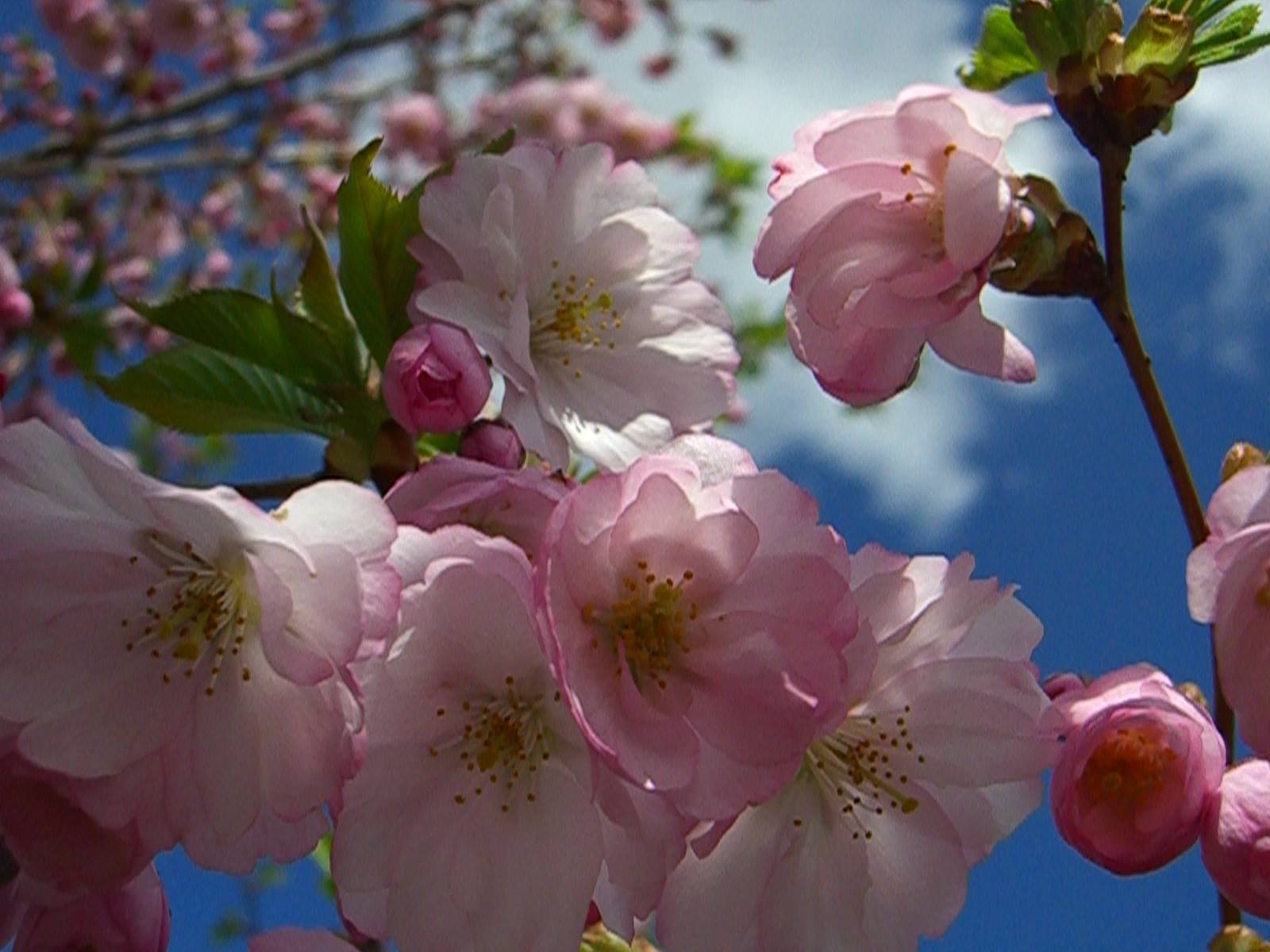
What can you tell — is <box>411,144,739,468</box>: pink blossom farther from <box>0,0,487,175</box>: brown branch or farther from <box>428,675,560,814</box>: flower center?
<box>0,0,487,175</box>: brown branch

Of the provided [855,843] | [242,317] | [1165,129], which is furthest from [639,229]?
[855,843]


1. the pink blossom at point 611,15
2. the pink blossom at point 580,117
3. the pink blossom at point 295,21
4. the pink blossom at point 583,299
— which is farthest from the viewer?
the pink blossom at point 295,21

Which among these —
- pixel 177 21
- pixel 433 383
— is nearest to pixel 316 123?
pixel 177 21

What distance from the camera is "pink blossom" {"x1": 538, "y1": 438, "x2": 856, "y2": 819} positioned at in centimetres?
88

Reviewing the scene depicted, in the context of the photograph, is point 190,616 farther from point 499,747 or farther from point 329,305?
point 329,305

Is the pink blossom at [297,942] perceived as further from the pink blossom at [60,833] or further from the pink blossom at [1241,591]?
the pink blossom at [1241,591]

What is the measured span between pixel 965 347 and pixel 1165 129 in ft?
0.93

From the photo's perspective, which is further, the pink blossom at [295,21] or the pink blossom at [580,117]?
→ the pink blossom at [295,21]

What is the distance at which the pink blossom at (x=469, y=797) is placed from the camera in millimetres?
935

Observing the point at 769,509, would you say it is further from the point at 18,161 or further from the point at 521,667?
the point at 18,161

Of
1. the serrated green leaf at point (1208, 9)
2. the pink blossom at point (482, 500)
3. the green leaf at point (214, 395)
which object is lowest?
the green leaf at point (214, 395)

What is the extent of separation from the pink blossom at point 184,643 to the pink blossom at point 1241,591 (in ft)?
1.78

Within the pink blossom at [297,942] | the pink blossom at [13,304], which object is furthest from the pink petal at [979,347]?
the pink blossom at [13,304]

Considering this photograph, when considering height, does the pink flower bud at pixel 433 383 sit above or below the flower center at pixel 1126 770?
above
